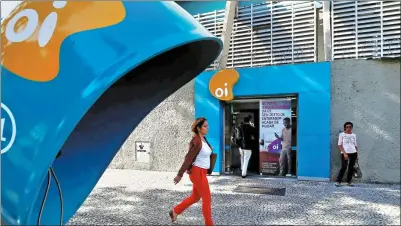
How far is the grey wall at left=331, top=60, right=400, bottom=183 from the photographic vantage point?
Result: 7.40m

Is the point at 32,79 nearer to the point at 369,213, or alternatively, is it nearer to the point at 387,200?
the point at 369,213

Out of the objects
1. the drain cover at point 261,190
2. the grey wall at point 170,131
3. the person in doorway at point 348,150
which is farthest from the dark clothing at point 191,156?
the grey wall at point 170,131

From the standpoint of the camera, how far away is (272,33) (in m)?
9.40

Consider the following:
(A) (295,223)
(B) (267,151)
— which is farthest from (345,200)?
(B) (267,151)

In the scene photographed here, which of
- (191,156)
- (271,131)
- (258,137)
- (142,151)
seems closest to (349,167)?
(271,131)

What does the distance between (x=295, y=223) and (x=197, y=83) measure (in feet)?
16.8

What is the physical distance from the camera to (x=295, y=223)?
190 inches

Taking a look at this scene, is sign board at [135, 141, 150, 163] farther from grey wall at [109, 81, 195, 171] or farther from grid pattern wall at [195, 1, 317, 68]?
grid pattern wall at [195, 1, 317, 68]

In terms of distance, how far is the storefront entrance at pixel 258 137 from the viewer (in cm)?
862

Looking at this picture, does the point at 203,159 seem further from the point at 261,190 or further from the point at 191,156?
A: the point at 261,190

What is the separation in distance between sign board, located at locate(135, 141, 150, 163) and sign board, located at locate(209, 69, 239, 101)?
97.6 inches

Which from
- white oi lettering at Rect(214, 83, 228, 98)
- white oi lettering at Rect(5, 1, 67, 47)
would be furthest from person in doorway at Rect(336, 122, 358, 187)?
white oi lettering at Rect(5, 1, 67, 47)

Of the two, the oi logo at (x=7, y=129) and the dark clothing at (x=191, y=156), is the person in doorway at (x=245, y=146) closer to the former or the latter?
the dark clothing at (x=191, y=156)

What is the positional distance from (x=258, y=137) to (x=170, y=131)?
2278 millimetres
